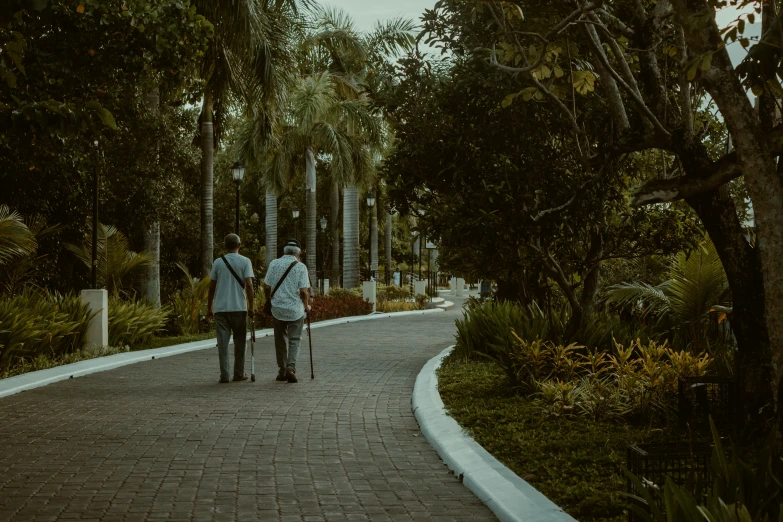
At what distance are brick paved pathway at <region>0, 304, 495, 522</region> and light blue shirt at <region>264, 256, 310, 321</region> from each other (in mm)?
958

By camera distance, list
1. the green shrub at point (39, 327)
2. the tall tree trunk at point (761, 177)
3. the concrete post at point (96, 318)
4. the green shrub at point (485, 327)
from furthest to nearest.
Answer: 1. the concrete post at point (96, 318)
2. the green shrub at point (485, 327)
3. the green shrub at point (39, 327)
4. the tall tree trunk at point (761, 177)

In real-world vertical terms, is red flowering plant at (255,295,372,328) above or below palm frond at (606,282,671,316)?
below

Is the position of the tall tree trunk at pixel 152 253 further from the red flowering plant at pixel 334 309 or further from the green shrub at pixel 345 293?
the green shrub at pixel 345 293

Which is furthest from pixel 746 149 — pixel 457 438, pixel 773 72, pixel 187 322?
pixel 187 322

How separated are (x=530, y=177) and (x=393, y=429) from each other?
331 centimetres

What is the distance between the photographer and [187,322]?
73.6ft

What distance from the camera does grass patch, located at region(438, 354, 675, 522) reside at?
632 centimetres

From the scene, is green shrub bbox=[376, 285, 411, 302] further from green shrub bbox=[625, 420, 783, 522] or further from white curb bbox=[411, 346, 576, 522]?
green shrub bbox=[625, 420, 783, 522]

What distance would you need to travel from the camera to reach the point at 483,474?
23.1ft

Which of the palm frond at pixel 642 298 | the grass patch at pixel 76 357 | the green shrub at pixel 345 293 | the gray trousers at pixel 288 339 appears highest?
the green shrub at pixel 345 293

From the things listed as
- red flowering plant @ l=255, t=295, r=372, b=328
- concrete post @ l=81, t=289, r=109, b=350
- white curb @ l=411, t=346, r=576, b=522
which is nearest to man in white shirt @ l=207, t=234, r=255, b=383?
white curb @ l=411, t=346, r=576, b=522

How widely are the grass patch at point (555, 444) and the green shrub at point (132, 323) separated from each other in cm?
862

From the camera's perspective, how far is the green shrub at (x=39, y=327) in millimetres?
13922

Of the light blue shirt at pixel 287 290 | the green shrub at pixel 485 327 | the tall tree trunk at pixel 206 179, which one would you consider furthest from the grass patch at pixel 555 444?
the tall tree trunk at pixel 206 179
